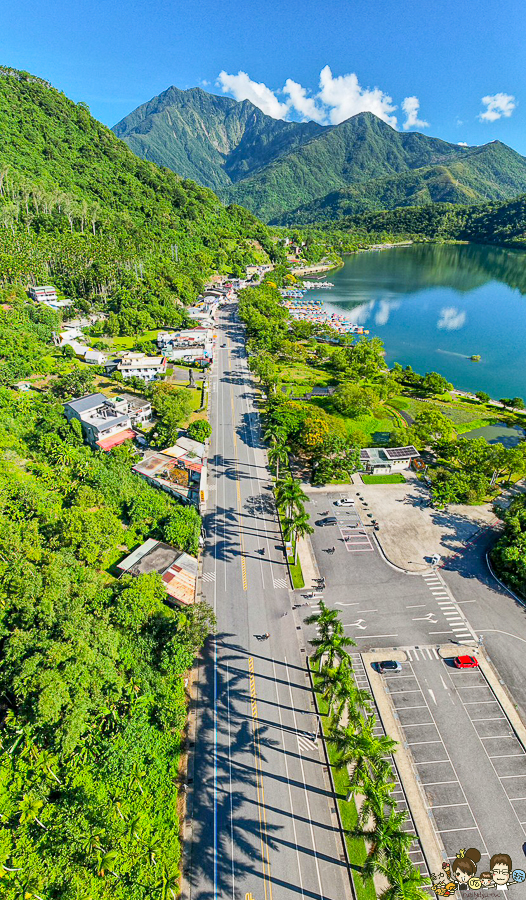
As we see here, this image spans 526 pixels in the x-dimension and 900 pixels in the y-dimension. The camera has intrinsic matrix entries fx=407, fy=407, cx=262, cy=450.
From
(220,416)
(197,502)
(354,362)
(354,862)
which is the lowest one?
(354,862)

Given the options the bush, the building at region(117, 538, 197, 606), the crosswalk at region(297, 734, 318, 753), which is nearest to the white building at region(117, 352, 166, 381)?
the bush

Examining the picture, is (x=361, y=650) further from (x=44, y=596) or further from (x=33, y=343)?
(x=33, y=343)

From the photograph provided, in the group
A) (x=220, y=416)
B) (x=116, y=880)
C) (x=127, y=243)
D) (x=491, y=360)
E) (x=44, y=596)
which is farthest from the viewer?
(x=127, y=243)

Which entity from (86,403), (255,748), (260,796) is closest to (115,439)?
(86,403)

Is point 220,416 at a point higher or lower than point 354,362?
lower

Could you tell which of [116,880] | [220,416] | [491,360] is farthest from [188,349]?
[116,880]

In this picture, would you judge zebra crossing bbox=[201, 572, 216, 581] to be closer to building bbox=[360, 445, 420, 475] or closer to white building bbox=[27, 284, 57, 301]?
building bbox=[360, 445, 420, 475]
